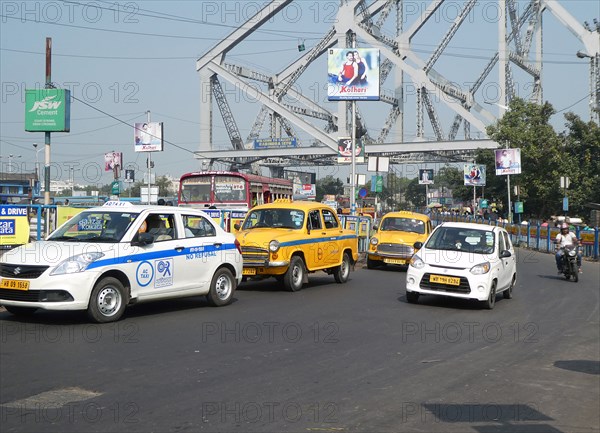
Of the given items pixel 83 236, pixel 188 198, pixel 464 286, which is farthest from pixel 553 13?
pixel 83 236

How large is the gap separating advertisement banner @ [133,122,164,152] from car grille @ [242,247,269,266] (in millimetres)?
21770

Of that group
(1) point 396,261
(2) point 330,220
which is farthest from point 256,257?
(1) point 396,261

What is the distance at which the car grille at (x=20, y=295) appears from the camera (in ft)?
33.5

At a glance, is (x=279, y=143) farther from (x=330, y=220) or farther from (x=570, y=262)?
(x=330, y=220)


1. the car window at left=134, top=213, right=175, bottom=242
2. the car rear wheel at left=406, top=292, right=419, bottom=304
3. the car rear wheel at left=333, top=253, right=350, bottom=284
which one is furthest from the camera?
the car rear wheel at left=333, top=253, right=350, bottom=284

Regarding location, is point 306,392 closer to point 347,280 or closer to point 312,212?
point 312,212

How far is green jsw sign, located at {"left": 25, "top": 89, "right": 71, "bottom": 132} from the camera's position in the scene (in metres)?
23.6

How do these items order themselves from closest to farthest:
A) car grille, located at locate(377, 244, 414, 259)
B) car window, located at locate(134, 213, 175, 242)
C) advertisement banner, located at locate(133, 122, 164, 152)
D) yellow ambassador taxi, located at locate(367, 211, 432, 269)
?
car window, located at locate(134, 213, 175, 242) → car grille, located at locate(377, 244, 414, 259) → yellow ambassador taxi, located at locate(367, 211, 432, 269) → advertisement banner, located at locate(133, 122, 164, 152)

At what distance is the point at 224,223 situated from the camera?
22.3 meters

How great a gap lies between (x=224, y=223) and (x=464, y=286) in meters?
10.0

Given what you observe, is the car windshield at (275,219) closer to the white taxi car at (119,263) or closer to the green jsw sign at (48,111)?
the white taxi car at (119,263)

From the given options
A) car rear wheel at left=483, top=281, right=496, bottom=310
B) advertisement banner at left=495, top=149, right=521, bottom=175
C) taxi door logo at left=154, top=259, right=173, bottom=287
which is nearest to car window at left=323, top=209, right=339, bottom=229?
car rear wheel at left=483, top=281, right=496, bottom=310

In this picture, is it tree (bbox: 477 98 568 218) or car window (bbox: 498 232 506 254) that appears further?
tree (bbox: 477 98 568 218)

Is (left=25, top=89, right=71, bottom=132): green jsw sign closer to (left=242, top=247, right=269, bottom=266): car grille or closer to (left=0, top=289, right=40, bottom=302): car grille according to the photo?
(left=242, top=247, right=269, bottom=266): car grille
